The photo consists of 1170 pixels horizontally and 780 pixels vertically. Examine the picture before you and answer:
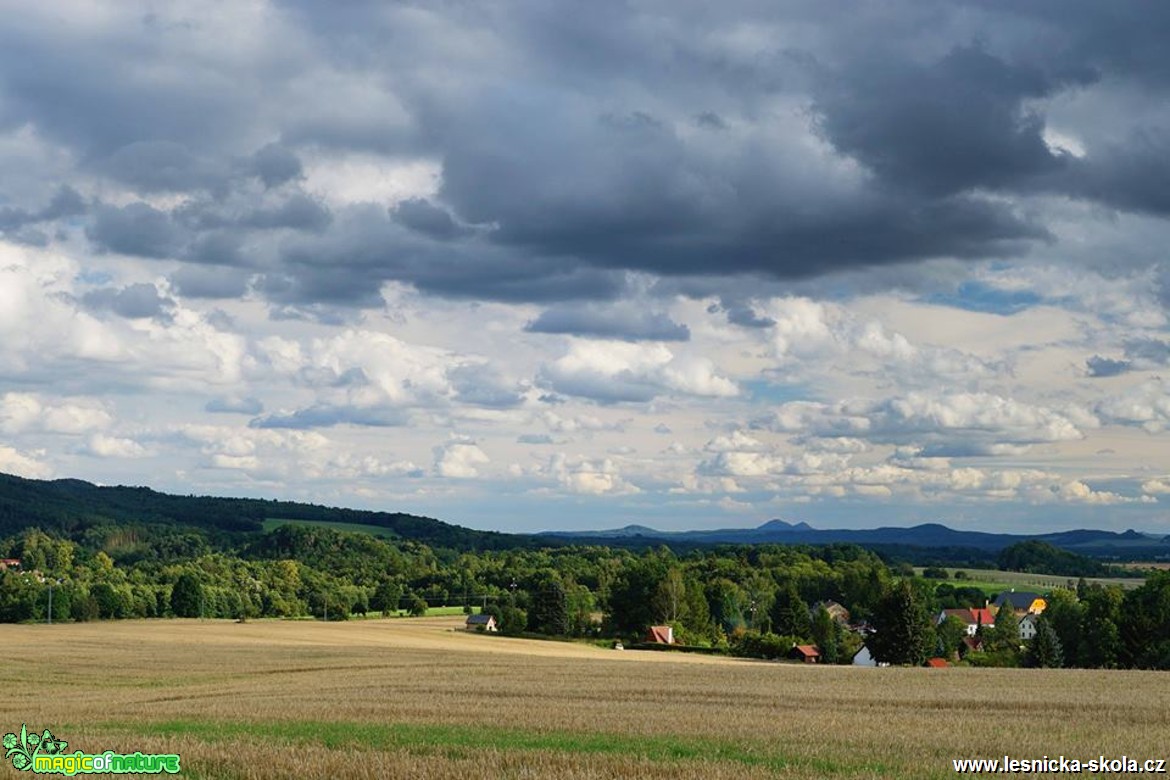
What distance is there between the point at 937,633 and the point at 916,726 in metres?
82.7

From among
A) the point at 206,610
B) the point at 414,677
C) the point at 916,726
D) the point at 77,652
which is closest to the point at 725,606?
the point at 206,610

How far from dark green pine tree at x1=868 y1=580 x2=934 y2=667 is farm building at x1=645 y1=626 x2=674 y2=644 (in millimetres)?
31923

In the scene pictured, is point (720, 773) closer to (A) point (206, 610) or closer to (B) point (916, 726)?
(B) point (916, 726)

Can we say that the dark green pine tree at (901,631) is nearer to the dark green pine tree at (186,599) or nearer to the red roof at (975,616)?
the red roof at (975,616)

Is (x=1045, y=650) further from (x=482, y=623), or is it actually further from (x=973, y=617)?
(x=973, y=617)

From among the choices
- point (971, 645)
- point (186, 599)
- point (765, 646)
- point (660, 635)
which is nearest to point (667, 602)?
point (660, 635)

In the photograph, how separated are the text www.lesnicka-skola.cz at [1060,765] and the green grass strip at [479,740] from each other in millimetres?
1719

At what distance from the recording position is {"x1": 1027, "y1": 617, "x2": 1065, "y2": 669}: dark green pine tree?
3561 inches

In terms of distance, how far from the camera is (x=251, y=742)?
909 inches

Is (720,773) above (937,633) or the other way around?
above

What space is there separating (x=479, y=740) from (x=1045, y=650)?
78840 millimetres

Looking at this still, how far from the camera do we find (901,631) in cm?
8862

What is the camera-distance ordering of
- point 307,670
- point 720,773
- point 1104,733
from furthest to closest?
point 307,670 < point 1104,733 < point 720,773

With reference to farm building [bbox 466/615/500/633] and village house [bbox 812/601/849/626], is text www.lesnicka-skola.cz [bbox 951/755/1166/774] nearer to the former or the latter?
farm building [bbox 466/615/500/633]
